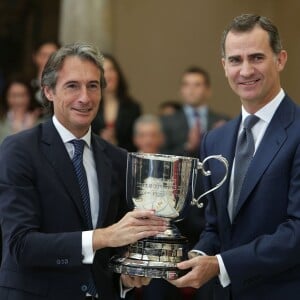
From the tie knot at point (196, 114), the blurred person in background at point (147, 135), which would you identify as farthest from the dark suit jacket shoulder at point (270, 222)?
the tie knot at point (196, 114)

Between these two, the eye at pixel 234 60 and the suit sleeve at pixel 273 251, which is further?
the eye at pixel 234 60

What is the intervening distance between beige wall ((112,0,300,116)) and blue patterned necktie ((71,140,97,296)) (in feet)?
17.6

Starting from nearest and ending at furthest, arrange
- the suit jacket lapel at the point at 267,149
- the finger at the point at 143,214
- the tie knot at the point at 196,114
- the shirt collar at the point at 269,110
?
1. the finger at the point at 143,214
2. the suit jacket lapel at the point at 267,149
3. the shirt collar at the point at 269,110
4. the tie knot at the point at 196,114

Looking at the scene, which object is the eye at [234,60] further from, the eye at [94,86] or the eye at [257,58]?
the eye at [94,86]

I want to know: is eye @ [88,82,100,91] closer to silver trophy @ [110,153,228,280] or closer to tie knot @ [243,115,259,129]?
silver trophy @ [110,153,228,280]

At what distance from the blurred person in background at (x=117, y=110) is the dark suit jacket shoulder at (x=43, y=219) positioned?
2.79 meters

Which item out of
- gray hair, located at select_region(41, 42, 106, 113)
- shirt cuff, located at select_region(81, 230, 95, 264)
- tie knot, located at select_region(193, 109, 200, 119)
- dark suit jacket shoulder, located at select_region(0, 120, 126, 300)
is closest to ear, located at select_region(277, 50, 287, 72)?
gray hair, located at select_region(41, 42, 106, 113)

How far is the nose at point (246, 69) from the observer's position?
3.58m

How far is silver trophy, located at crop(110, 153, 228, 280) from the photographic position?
11.4 feet

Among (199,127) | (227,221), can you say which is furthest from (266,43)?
(199,127)

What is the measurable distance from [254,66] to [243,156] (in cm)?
35

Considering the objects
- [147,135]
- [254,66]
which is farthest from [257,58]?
[147,135]

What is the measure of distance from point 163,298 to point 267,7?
4.36m

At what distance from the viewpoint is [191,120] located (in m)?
6.95
